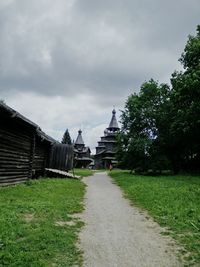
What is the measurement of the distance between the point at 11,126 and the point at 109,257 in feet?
43.5

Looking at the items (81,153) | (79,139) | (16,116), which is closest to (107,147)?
(81,153)

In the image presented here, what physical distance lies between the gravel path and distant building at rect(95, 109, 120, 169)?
76.1 meters

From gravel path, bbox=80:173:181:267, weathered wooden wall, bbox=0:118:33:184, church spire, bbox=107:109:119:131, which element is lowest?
gravel path, bbox=80:173:181:267

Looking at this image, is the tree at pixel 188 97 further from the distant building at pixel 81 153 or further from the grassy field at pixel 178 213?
the distant building at pixel 81 153

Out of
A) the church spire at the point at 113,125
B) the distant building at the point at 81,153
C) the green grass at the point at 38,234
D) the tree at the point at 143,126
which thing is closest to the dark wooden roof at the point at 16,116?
the green grass at the point at 38,234

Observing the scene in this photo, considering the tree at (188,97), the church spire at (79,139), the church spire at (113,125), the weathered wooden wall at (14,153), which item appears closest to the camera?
the weathered wooden wall at (14,153)

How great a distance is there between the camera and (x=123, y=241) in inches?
326

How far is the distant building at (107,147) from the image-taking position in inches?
3522

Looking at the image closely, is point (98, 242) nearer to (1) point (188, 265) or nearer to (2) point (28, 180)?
(1) point (188, 265)

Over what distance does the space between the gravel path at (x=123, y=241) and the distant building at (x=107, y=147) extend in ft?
250

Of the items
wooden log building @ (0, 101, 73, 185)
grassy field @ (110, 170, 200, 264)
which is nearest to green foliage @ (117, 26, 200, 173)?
wooden log building @ (0, 101, 73, 185)

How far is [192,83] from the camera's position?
3244 centimetres

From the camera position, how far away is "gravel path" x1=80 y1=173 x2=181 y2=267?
22.4 feet

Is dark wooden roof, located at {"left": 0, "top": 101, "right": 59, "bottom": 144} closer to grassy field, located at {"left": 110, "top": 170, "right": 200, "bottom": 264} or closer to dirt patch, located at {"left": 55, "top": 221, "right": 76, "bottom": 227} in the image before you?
grassy field, located at {"left": 110, "top": 170, "right": 200, "bottom": 264}
